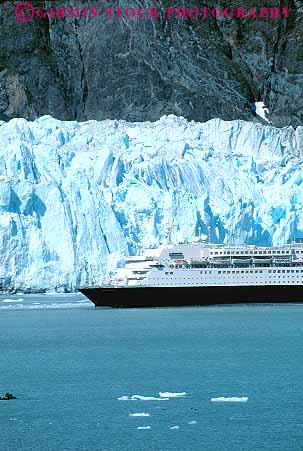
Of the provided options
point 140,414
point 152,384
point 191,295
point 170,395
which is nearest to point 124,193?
point 191,295

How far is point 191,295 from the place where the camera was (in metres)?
44.6

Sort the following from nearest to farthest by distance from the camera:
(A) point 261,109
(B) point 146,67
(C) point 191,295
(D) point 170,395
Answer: (D) point 170,395
(C) point 191,295
(B) point 146,67
(A) point 261,109

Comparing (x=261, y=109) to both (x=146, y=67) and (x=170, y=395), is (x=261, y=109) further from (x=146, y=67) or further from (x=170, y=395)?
(x=170, y=395)

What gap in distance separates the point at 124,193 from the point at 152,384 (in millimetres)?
28442

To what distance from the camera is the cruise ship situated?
44.1m

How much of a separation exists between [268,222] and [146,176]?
5872 millimetres

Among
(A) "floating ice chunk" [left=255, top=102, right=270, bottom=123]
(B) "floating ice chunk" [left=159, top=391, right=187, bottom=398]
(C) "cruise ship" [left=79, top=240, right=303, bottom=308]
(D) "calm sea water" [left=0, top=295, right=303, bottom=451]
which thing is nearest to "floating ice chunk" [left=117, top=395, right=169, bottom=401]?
(D) "calm sea water" [left=0, top=295, right=303, bottom=451]

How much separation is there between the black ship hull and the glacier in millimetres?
2636

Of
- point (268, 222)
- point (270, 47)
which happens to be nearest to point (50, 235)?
point (268, 222)

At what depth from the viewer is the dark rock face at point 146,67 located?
209ft

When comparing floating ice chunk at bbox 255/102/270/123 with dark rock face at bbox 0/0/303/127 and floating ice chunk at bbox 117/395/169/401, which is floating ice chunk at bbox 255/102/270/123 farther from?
floating ice chunk at bbox 117/395/169/401

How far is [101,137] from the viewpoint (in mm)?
54469

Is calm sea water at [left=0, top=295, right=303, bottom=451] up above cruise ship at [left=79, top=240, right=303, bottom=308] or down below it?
below

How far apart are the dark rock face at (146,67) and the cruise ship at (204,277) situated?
1810 centimetres
